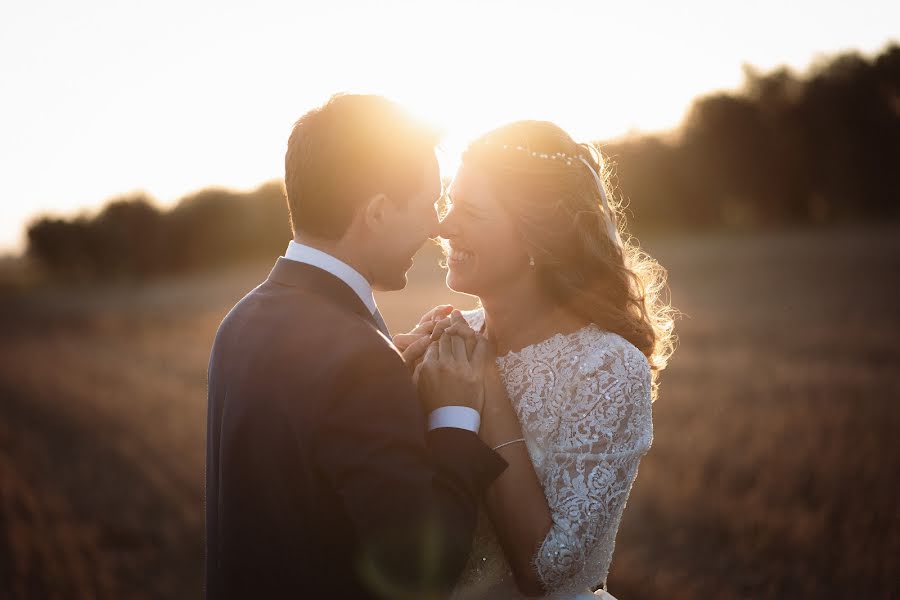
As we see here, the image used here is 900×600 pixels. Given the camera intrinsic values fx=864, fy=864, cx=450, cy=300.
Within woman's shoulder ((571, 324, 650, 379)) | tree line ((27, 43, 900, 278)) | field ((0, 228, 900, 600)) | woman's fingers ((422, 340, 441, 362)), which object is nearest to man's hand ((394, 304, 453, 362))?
woman's fingers ((422, 340, 441, 362))

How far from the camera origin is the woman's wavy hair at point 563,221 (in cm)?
326

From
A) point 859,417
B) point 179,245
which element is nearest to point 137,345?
point 859,417

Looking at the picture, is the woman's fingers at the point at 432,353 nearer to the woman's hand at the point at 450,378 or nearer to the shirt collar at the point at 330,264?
the woman's hand at the point at 450,378

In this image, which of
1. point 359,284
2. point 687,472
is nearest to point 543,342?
point 359,284

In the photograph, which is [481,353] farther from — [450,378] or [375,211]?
[375,211]

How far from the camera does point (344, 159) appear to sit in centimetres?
240

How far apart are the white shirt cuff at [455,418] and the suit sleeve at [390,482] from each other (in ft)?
0.81

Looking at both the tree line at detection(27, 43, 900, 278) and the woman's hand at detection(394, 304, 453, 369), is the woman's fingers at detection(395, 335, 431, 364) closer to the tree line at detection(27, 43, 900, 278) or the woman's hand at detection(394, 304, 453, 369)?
the woman's hand at detection(394, 304, 453, 369)

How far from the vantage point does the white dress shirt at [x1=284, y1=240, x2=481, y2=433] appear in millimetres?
2512

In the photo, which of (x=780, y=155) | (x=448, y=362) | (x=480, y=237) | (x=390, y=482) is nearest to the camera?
(x=390, y=482)

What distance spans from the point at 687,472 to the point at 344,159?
6.90m

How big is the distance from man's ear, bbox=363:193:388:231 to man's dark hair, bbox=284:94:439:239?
2cm

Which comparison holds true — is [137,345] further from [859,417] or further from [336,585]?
[336,585]

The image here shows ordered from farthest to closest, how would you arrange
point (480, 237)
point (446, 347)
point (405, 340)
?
point (480, 237)
point (405, 340)
point (446, 347)
